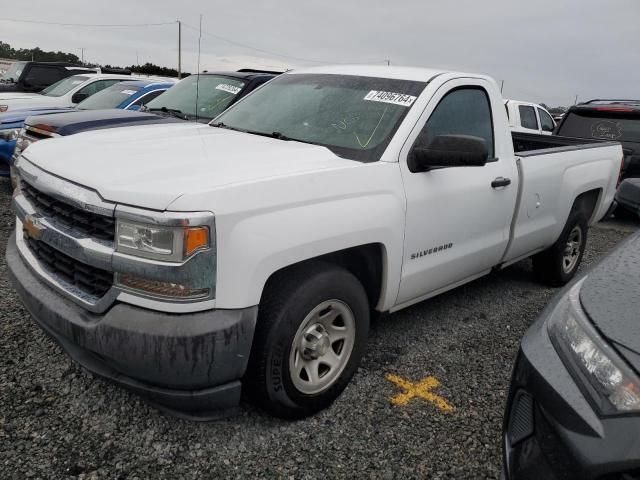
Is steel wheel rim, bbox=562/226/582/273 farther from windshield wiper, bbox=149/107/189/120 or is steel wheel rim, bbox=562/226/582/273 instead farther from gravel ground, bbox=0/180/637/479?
windshield wiper, bbox=149/107/189/120

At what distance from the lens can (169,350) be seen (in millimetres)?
2037

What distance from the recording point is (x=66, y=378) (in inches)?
113

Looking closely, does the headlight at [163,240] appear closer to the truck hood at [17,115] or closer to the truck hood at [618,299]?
the truck hood at [618,299]

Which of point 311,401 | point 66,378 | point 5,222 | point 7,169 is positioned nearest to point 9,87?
point 7,169

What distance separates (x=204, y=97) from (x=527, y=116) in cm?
757

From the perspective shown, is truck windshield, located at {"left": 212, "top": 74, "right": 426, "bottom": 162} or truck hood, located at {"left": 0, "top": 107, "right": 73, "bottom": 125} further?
truck hood, located at {"left": 0, "top": 107, "right": 73, "bottom": 125}

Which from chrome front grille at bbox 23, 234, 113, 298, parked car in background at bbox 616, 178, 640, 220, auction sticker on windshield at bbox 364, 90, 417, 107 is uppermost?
auction sticker on windshield at bbox 364, 90, 417, 107

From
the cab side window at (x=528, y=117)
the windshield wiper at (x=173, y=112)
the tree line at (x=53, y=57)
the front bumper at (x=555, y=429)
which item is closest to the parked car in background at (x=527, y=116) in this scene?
the cab side window at (x=528, y=117)

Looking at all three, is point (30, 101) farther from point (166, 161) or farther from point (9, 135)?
point (166, 161)

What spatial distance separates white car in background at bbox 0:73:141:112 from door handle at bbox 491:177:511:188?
25.8ft

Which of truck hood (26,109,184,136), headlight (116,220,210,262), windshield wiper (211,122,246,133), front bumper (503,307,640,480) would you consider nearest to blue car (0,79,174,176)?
truck hood (26,109,184,136)

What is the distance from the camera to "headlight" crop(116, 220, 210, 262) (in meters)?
2.03

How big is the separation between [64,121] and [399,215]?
4.13 metres

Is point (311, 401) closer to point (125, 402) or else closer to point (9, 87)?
point (125, 402)
